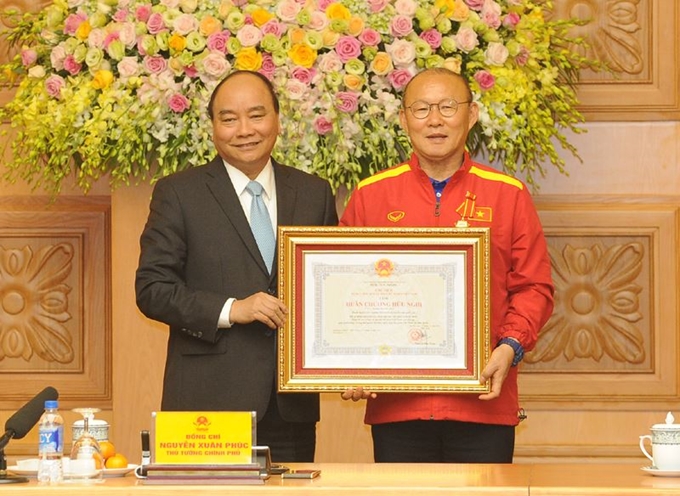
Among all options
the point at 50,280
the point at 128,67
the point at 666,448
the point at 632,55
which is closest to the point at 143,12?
the point at 128,67

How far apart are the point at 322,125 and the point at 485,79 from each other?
482 millimetres

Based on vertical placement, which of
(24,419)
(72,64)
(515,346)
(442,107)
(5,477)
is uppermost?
(72,64)

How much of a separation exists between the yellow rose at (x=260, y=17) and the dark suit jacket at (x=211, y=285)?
2.14 ft

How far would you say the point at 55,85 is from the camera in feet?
12.3

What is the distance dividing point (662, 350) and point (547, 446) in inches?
19.9

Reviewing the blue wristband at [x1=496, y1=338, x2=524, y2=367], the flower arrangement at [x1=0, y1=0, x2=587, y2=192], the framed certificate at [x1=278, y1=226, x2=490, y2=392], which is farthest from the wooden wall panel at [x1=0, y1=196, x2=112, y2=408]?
the blue wristband at [x1=496, y1=338, x2=524, y2=367]

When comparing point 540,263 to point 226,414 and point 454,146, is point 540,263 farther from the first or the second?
point 226,414

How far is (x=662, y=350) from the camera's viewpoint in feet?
14.2

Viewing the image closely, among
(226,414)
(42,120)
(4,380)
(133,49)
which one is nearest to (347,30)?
(133,49)

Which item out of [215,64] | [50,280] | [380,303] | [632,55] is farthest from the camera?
[50,280]

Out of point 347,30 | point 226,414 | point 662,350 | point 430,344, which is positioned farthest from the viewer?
point 662,350

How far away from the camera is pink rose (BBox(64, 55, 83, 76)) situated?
147 inches

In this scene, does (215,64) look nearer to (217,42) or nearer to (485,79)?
(217,42)

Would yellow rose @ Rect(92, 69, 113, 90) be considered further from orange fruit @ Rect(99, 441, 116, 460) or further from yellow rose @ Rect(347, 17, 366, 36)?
orange fruit @ Rect(99, 441, 116, 460)
